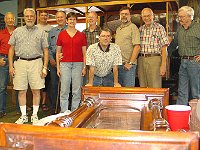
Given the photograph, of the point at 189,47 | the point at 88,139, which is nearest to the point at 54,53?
the point at 189,47

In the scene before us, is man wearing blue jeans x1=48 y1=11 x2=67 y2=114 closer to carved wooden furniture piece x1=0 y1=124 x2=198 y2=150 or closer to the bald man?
the bald man

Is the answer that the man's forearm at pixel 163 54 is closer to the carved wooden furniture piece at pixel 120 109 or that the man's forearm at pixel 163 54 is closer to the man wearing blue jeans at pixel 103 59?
the man wearing blue jeans at pixel 103 59

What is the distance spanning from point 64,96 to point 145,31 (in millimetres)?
1404

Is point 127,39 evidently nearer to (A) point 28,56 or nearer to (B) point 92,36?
(B) point 92,36

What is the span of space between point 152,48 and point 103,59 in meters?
0.73

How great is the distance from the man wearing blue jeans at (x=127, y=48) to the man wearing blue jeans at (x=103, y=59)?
0.29 m

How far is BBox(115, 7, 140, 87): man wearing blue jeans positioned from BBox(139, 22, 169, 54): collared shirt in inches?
3.7

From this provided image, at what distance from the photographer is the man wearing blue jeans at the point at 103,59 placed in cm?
387

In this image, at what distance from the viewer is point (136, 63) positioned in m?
4.32

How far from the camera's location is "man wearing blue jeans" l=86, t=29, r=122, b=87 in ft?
12.7

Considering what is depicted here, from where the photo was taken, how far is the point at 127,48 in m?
4.25

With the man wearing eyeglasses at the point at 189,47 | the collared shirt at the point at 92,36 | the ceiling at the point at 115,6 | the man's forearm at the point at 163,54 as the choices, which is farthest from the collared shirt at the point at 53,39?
the ceiling at the point at 115,6

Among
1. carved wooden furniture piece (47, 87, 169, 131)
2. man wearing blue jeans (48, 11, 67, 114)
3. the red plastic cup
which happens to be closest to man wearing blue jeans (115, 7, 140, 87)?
man wearing blue jeans (48, 11, 67, 114)

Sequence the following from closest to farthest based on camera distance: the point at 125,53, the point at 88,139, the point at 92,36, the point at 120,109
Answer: the point at 88,139 < the point at 120,109 < the point at 125,53 < the point at 92,36
